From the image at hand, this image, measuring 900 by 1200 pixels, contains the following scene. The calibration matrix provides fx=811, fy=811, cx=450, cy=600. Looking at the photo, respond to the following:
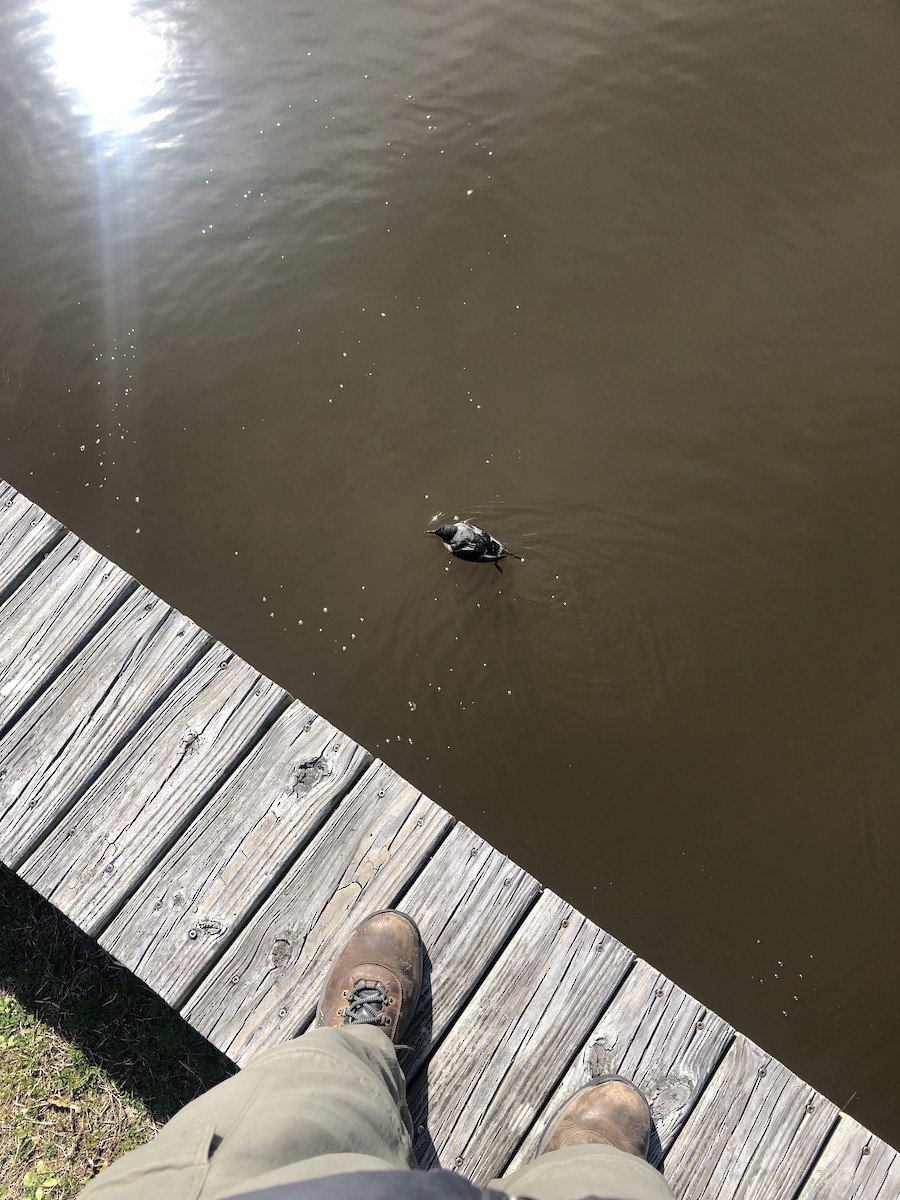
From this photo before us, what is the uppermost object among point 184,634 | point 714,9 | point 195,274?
point 714,9

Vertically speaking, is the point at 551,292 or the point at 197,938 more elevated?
the point at 551,292

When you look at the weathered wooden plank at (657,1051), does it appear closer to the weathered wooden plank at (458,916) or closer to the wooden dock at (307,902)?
the wooden dock at (307,902)

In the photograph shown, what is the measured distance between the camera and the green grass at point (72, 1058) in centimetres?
311

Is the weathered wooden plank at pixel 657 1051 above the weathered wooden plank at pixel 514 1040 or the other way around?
the other way around

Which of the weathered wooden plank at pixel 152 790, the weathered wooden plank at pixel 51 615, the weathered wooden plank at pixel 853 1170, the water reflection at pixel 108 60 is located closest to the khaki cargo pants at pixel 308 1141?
the weathered wooden plank at pixel 853 1170

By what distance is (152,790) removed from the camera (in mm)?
2760

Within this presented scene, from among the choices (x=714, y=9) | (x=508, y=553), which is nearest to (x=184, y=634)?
(x=508, y=553)

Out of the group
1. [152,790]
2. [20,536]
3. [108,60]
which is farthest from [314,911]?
[108,60]

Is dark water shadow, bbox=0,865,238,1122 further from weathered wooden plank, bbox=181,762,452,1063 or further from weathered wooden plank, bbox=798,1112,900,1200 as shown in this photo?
weathered wooden plank, bbox=798,1112,900,1200

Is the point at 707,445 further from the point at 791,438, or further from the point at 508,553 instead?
the point at 508,553

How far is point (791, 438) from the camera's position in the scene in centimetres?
375

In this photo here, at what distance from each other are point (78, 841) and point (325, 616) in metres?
1.40

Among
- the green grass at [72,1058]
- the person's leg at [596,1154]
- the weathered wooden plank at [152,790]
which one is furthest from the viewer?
the green grass at [72,1058]

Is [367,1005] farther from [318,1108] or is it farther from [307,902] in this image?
[318,1108]
